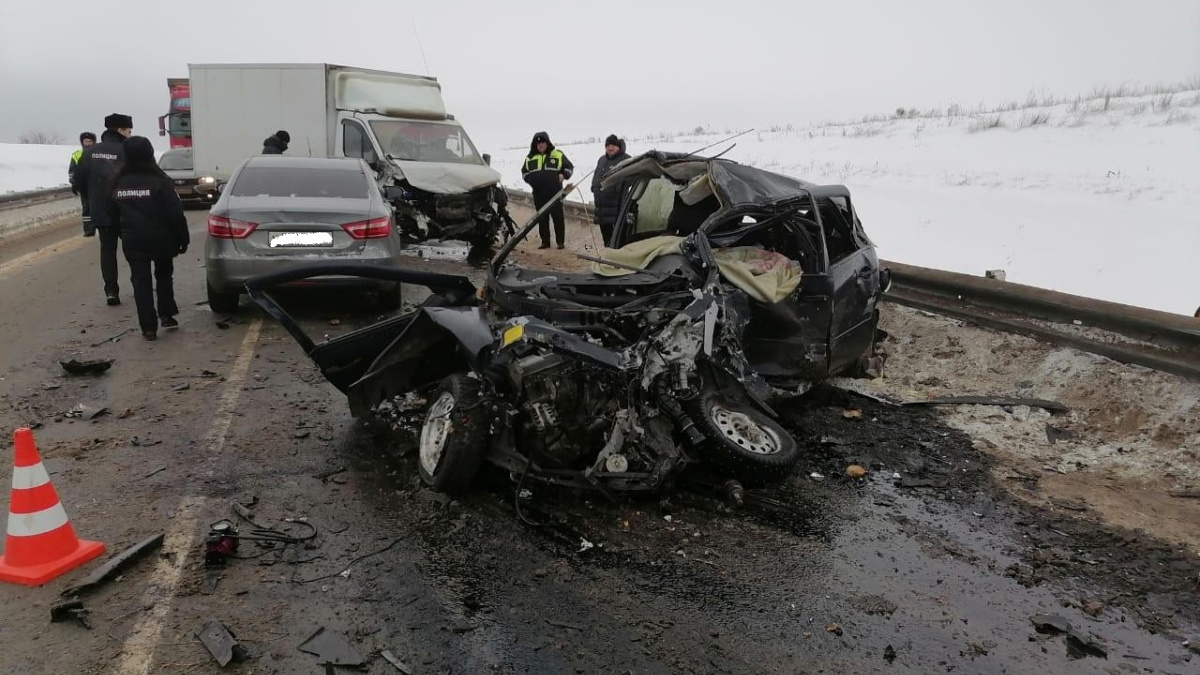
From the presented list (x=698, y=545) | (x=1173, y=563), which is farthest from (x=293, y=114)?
(x=1173, y=563)

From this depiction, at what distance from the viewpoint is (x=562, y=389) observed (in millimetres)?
4020

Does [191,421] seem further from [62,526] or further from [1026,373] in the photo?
[1026,373]

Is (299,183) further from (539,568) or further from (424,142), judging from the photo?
(539,568)

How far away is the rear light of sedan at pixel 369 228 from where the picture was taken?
7.82 metres

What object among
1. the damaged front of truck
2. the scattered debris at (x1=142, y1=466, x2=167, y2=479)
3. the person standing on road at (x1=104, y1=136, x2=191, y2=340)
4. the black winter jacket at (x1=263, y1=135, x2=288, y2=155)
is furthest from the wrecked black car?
the black winter jacket at (x1=263, y1=135, x2=288, y2=155)

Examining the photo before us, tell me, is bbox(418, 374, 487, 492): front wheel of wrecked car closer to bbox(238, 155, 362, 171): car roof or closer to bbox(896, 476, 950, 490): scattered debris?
bbox(896, 476, 950, 490): scattered debris

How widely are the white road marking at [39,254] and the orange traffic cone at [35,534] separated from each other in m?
8.56

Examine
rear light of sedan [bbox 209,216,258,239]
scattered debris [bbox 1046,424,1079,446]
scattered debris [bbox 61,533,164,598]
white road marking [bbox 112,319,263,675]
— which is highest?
rear light of sedan [bbox 209,216,258,239]

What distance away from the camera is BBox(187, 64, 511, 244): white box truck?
1172 cm

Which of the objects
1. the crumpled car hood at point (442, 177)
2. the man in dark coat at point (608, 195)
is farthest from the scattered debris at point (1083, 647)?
the crumpled car hood at point (442, 177)

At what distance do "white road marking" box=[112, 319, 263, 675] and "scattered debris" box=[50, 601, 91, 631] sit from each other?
19 centimetres

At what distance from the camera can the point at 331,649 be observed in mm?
2898

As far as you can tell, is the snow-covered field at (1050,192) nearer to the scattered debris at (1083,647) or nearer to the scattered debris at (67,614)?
the scattered debris at (1083,647)

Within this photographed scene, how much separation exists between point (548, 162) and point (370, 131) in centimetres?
278
